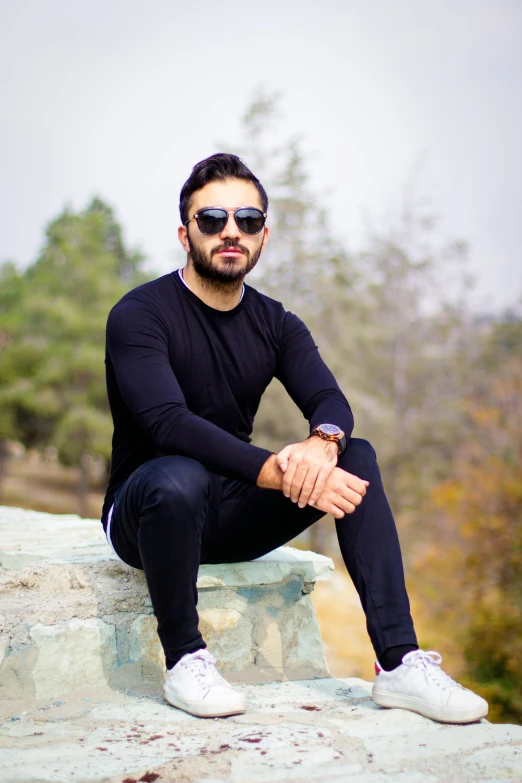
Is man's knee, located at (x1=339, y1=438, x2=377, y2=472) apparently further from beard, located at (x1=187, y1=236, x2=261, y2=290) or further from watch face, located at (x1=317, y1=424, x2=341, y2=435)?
beard, located at (x1=187, y1=236, x2=261, y2=290)

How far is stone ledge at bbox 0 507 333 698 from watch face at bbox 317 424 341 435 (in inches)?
24.9

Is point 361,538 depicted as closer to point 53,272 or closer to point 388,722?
point 388,722

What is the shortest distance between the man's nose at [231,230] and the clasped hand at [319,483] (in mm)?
834

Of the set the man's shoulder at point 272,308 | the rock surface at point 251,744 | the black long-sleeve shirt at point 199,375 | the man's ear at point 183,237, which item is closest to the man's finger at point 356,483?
the black long-sleeve shirt at point 199,375

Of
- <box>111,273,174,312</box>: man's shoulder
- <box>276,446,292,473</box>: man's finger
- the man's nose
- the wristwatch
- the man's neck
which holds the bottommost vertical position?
<box>276,446,292,473</box>: man's finger

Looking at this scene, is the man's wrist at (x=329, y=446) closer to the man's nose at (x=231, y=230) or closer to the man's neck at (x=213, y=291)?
the man's neck at (x=213, y=291)

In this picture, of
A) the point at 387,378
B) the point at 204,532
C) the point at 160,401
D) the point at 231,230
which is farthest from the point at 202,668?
the point at 387,378

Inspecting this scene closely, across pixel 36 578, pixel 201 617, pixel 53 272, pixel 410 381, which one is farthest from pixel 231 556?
pixel 410 381

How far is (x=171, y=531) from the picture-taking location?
2.09 metres

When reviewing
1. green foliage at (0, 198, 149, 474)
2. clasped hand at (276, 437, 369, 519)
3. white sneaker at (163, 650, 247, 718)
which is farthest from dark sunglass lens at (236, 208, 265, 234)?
green foliage at (0, 198, 149, 474)

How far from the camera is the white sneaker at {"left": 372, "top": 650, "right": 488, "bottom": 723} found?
2018 millimetres

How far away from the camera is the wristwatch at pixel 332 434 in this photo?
2.33 m

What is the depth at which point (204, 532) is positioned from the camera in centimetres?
243

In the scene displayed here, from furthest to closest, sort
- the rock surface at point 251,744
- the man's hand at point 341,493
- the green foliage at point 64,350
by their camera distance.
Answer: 1. the green foliage at point 64,350
2. the man's hand at point 341,493
3. the rock surface at point 251,744
